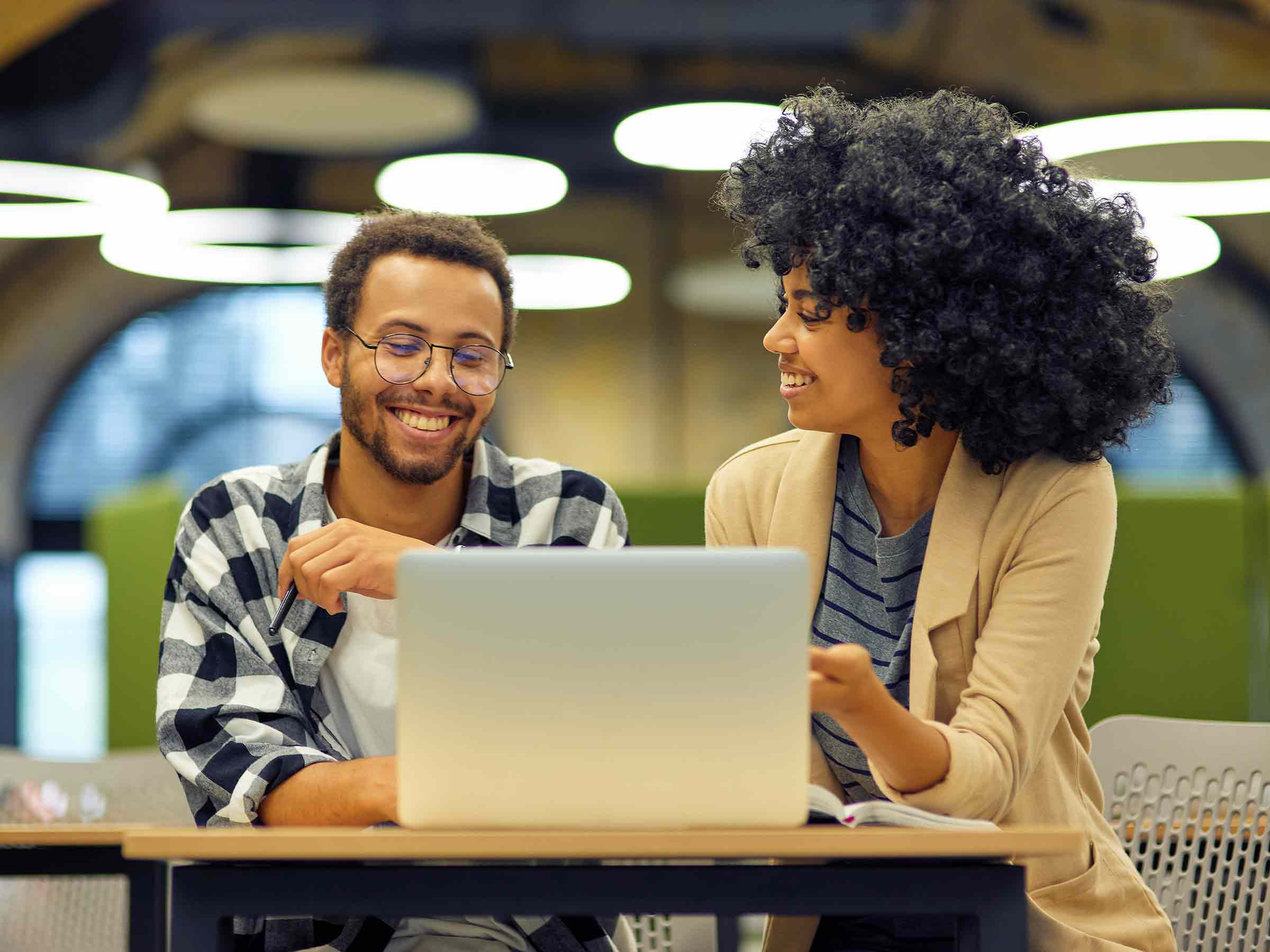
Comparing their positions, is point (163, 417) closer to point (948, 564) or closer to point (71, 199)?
point (71, 199)

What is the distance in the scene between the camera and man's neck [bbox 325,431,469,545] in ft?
6.08

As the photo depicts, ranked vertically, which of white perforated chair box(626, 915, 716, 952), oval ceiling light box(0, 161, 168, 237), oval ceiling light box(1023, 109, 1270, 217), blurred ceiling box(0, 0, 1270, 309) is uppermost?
blurred ceiling box(0, 0, 1270, 309)

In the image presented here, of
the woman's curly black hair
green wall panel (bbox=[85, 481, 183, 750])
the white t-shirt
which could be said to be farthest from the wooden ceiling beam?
the woman's curly black hair

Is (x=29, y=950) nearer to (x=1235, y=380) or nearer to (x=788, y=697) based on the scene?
(x=788, y=697)

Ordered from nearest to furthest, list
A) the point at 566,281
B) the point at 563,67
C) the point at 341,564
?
the point at 341,564, the point at 566,281, the point at 563,67

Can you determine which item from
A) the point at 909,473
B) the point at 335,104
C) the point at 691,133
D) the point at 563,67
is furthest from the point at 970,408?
the point at 563,67

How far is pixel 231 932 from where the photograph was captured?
3.36ft

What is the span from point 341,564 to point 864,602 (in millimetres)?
627

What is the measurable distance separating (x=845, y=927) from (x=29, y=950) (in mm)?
1304

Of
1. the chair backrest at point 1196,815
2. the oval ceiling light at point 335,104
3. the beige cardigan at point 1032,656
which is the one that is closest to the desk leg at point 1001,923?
the beige cardigan at point 1032,656

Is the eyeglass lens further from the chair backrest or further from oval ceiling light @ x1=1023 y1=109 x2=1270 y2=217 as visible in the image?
oval ceiling light @ x1=1023 y1=109 x2=1270 y2=217

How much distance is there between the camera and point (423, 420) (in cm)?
182

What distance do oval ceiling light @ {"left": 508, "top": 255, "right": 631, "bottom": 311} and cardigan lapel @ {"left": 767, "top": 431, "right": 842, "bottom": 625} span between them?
22.2ft

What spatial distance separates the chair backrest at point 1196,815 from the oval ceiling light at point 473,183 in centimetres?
510
